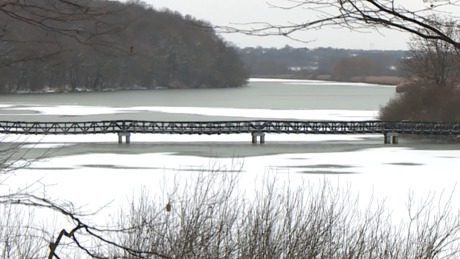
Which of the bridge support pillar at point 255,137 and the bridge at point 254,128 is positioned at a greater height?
the bridge at point 254,128

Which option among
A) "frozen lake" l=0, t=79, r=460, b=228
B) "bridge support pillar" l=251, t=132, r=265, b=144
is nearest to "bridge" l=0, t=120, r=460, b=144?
"bridge support pillar" l=251, t=132, r=265, b=144

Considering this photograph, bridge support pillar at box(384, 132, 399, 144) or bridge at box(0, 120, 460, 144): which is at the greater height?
bridge at box(0, 120, 460, 144)

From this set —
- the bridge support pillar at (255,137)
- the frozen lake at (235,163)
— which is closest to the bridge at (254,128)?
the bridge support pillar at (255,137)

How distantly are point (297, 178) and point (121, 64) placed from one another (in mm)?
113293

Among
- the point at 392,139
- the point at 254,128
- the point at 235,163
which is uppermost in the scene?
the point at 254,128

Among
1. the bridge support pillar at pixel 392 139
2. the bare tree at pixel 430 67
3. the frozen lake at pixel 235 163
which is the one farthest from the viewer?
the bare tree at pixel 430 67

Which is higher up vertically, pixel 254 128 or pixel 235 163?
pixel 254 128

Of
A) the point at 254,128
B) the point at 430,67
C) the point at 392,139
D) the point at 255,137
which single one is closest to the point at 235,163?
the point at 255,137

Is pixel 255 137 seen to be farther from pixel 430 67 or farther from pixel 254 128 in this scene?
pixel 430 67

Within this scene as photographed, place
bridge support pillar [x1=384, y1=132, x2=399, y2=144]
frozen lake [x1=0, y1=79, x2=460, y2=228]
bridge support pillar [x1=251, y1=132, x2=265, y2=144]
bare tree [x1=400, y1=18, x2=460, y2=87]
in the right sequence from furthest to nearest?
bare tree [x1=400, y1=18, x2=460, y2=87]
bridge support pillar [x1=384, y1=132, x2=399, y2=144]
bridge support pillar [x1=251, y1=132, x2=265, y2=144]
frozen lake [x1=0, y1=79, x2=460, y2=228]

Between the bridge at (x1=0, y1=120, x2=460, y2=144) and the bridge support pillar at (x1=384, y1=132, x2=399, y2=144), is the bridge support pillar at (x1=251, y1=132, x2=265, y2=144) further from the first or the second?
the bridge support pillar at (x1=384, y1=132, x2=399, y2=144)

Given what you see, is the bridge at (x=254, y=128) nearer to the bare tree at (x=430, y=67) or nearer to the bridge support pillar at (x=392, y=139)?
the bridge support pillar at (x=392, y=139)

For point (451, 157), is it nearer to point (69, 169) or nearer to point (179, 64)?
point (69, 169)

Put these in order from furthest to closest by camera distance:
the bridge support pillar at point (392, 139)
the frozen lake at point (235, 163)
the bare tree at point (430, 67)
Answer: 1. the bare tree at point (430, 67)
2. the bridge support pillar at point (392, 139)
3. the frozen lake at point (235, 163)
